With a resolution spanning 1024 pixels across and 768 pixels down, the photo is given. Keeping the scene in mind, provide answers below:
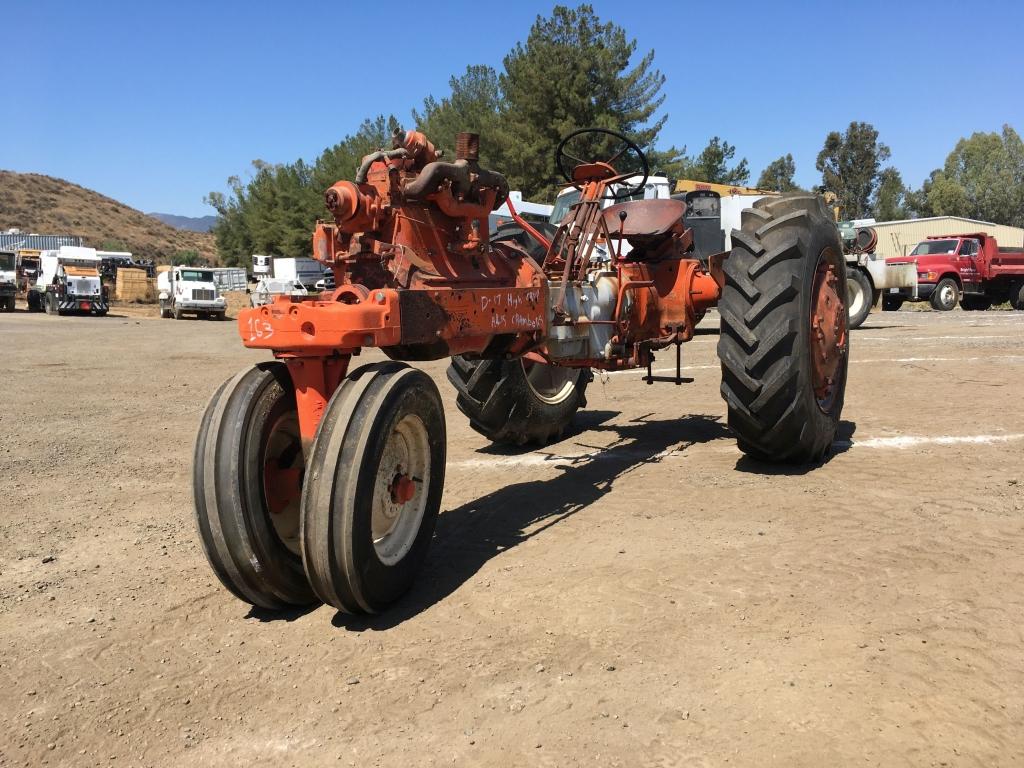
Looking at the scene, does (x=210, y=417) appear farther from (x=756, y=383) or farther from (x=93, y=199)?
(x=93, y=199)

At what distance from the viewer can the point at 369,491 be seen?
133 inches

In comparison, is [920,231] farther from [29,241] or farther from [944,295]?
[29,241]

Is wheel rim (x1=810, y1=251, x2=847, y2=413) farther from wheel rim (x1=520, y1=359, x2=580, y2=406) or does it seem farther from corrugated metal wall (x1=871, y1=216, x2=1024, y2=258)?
corrugated metal wall (x1=871, y1=216, x2=1024, y2=258)

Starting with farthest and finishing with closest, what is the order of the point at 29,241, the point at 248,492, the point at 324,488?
1. the point at 29,241
2. the point at 248,492
3. the point at 324,488

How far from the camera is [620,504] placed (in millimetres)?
5051

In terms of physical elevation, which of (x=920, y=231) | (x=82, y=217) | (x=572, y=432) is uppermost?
(x=82, y=217)

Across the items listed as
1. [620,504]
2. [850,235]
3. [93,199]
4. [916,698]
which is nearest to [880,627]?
[916,698]

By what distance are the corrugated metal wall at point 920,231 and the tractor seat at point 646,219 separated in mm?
46902

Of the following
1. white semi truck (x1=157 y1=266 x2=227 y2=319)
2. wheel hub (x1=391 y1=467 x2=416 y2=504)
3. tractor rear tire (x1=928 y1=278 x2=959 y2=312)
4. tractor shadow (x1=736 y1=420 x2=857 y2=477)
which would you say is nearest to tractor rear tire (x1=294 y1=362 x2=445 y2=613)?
wheel hub (x1=391 y1=467 x2=416 y2=504)

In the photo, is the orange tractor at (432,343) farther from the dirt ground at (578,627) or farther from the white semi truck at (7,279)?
the white semi truck at (7,279)

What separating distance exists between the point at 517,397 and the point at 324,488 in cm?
317

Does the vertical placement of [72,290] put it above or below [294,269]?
below

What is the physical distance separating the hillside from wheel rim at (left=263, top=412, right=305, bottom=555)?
3543 inches

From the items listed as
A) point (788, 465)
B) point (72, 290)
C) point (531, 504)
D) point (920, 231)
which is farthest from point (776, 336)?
point (920, 231)
